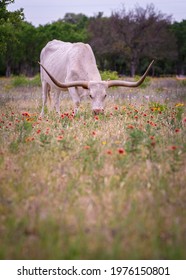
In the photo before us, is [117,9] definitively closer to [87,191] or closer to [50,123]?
[50,123]

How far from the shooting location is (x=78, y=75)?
7.43 metres

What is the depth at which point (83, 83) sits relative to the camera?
6.60 meters

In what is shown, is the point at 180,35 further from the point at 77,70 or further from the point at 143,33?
the point at 77,70

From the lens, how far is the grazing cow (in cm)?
639

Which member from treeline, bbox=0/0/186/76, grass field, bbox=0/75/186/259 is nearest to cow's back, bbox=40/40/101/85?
grass field, bbox=0/75/186/259

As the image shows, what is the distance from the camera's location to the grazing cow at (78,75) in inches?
252

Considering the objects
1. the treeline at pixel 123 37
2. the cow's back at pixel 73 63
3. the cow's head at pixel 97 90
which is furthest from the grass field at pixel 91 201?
the treeline at pixel 123 37

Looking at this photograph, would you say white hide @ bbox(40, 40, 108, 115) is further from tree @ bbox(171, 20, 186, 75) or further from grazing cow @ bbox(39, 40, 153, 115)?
tree @ bbox(171, 20, 186, 75)

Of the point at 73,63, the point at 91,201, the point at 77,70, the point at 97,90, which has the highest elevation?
the point at 73,63

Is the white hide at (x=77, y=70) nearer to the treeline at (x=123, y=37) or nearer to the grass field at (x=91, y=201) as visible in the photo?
the grass field at (x=91, y=201)

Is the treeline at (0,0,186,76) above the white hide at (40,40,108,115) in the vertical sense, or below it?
above

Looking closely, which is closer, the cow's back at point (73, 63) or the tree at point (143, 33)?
the cow's back at point (73, 63)

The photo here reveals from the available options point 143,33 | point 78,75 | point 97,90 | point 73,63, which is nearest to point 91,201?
point 97,90
